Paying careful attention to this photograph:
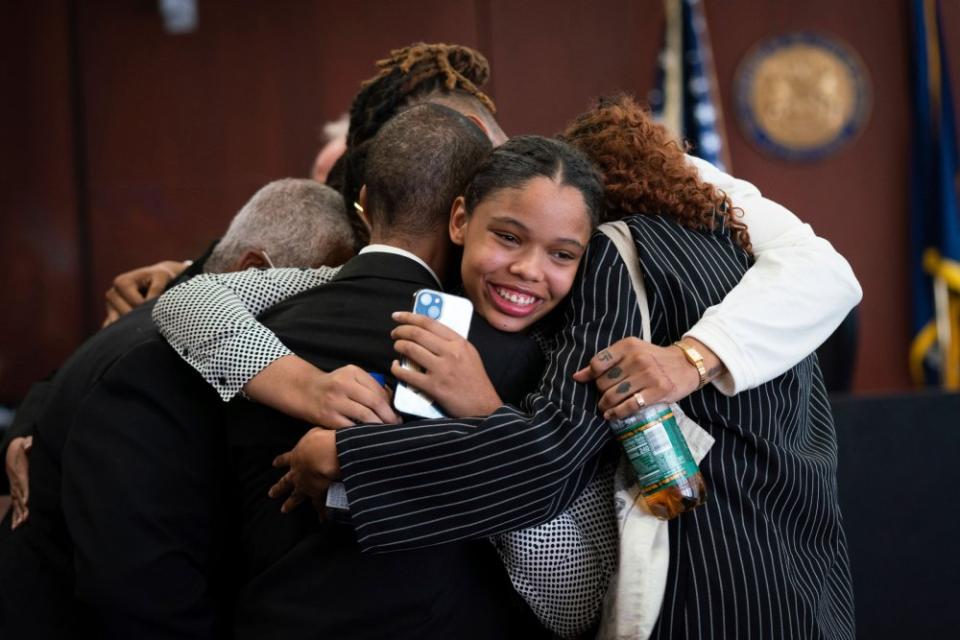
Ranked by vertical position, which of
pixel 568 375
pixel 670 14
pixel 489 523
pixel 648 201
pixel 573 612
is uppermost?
pixel 670 14

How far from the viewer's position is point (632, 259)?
142cm

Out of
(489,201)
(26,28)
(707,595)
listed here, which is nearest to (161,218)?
(26,28)

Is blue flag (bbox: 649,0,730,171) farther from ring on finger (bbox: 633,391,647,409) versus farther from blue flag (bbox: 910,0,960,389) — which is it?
ring on finger (bbox: 633,391,647,409)

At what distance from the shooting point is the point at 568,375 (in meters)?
1.30

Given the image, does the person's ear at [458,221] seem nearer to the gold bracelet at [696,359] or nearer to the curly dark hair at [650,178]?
the curly dark hair at [650,178]

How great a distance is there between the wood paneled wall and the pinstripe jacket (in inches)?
142

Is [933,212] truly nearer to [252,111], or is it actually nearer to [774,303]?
[252,111]

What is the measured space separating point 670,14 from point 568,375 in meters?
4.12

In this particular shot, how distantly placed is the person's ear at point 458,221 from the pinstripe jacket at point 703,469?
0.19m

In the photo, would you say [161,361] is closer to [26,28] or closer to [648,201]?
[648,201]

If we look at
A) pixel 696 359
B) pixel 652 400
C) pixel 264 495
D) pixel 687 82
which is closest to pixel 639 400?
pixel 652 400

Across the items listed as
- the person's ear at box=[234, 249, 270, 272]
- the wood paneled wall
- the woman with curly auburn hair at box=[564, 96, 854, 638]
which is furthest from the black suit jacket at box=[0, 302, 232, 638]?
the wood paneled wall

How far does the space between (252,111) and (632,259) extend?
12.2ft

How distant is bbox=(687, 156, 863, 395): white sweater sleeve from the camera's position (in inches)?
53.2
